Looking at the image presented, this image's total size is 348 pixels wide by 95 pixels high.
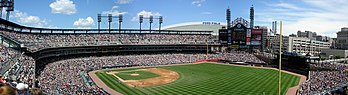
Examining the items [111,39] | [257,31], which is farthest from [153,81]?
[257,31]

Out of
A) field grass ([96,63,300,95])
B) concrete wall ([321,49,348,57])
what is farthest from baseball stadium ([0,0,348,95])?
concrete wall ([321,49,348,57])

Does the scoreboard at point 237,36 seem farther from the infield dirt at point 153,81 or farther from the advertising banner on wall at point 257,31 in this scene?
the infield dirt at point 153,81

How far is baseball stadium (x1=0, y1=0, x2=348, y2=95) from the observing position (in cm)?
3072

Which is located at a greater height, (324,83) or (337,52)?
(337,52)

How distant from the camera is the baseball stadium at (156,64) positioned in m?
30.7

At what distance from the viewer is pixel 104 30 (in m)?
73.9

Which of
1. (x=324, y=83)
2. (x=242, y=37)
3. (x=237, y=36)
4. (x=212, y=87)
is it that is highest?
(x=237, y=36)

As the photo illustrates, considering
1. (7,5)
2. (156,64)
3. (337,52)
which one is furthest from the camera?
(337,52)

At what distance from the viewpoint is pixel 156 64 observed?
62.2 metres

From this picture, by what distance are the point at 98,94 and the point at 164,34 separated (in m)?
56.6

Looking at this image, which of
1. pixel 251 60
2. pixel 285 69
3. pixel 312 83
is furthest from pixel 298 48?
pixel 312 83

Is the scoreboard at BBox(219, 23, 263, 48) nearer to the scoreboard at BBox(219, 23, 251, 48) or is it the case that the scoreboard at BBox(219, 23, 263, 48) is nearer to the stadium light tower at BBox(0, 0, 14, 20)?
the scoreboard at BBox(219, 23, 251, 48)

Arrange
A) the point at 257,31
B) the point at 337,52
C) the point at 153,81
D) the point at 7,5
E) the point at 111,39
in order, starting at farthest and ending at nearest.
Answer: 1. the point at 337,52
2. the point at 111,39
3. the point at 257,31
4. the point at 7,5
5. the point at 153,81

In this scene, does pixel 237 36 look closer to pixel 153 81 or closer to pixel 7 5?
pixel 153 81
